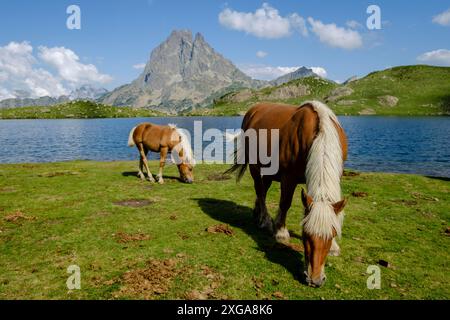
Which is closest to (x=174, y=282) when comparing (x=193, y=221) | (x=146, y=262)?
(x=146, y=262)

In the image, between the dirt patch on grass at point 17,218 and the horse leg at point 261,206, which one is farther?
the dirt patch on grass at point 17,218

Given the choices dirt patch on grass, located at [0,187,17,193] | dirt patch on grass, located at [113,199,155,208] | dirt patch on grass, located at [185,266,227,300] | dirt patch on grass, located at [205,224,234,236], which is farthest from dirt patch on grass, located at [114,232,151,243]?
dirt patch on grass, located at [0,187,17,193]

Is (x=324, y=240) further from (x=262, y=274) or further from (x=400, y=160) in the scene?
(x=400, y=160)

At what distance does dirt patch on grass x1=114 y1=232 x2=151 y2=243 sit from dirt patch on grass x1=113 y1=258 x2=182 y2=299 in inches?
76.4

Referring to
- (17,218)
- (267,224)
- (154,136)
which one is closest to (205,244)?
(267,224)

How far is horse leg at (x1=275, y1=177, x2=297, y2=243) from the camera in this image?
33.1 feet

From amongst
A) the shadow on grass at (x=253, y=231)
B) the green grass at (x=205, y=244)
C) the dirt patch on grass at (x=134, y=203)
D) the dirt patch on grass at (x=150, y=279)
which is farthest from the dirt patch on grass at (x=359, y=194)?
the dirt patch on grass at (x=150, y=279)

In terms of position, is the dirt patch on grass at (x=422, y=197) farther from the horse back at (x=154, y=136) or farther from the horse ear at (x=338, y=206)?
the horse back at (x=154, y=136)

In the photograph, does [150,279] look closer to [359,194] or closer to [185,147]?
[185,147]

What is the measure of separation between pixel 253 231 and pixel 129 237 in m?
4.57

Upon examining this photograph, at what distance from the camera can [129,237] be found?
11141 mm

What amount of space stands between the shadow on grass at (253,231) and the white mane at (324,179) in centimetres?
184

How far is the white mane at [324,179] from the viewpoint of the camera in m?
7.44

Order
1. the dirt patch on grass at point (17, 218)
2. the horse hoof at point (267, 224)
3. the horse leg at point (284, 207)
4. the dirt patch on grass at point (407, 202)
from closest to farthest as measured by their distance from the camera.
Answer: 1. the horse leg at point (284, 207)
2. the horse hoof at point (267, 224)
3. the dirt patch on grass at point (17, 218)
4. the dirt patch on grass at point (407, 202)
